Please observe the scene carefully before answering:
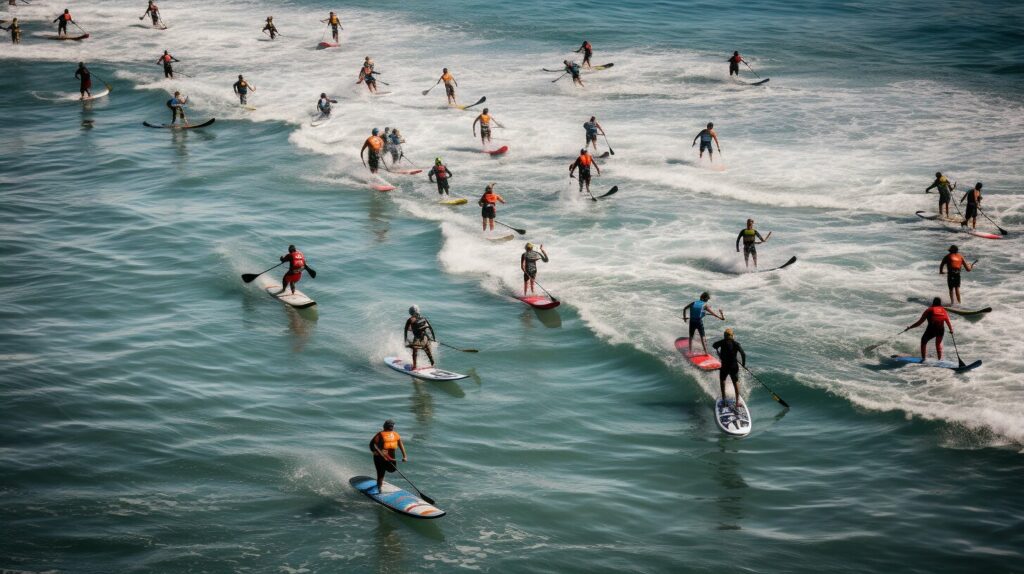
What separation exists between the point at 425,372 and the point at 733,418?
691 cm

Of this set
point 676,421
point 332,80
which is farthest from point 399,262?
point 332,80

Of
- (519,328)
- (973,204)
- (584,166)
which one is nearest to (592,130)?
(584,166)

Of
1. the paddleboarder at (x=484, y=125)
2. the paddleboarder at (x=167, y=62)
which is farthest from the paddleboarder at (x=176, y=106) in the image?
the paddleboarder at (x=484, y=125)

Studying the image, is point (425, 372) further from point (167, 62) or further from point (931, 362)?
point (167, 62)

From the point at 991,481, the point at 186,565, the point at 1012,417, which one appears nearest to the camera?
the point at 186,565

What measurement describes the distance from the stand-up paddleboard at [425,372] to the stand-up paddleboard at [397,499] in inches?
182

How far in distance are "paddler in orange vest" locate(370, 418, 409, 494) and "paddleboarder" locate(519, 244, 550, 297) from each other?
9.98 meters

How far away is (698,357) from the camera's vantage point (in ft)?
69.2

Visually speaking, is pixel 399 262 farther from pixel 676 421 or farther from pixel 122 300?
pixel 676 421

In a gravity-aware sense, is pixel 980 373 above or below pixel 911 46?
below

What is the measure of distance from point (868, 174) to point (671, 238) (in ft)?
32.8

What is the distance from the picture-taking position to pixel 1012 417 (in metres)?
17.8

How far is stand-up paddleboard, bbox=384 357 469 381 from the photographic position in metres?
20.2

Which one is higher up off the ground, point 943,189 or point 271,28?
point 271,28
